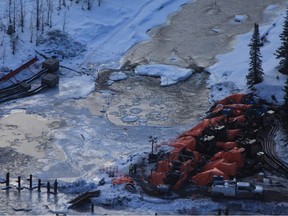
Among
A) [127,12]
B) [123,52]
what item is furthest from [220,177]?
[127,12]

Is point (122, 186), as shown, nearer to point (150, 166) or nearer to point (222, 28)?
point (150, 166)

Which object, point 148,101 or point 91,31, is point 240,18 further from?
point 148,101

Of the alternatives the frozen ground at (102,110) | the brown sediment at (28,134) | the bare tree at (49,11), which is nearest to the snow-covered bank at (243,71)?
the frozen ground at (102,110)

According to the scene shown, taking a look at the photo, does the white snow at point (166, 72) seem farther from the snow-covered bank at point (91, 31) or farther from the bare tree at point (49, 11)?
the bare tree at point (49, 11)

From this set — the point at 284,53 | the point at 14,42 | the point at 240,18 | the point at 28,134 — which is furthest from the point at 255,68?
the point at 14,42

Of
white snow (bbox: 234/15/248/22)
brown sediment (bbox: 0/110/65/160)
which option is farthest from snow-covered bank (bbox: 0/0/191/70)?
brown sediment (bbox: 0/110/65/160)

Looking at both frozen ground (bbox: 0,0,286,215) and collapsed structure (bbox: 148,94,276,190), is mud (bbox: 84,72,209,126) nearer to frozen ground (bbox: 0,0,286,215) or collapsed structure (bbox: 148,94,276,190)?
frozen ground (bbox: 0,0,286,215)

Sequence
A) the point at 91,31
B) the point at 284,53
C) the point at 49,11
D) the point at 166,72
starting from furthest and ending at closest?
the point at 49,11
the point at 91,31
the point at 166,72
the point at 284,53
